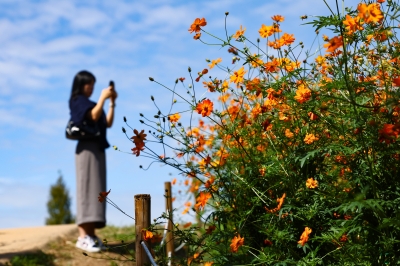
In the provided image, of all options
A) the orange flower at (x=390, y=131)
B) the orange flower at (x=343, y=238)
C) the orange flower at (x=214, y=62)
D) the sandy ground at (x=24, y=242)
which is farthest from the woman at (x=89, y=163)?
the orange flower at (x=390, y=131)

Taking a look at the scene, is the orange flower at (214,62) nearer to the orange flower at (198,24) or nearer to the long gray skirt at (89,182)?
the orange flower at (198,24)

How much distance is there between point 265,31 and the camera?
341 cm

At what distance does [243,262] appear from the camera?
323cm

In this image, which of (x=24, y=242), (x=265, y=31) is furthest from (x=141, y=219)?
(x=24, y=242)

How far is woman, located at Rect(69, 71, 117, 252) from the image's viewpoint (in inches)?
289

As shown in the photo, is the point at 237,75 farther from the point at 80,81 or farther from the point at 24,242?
the point at 24,242

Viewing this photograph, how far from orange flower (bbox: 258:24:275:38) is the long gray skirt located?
442cm

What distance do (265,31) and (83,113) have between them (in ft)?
13.7

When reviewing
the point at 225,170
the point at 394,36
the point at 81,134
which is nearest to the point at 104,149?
the point at 81,134

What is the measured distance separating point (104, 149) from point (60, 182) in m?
7.71

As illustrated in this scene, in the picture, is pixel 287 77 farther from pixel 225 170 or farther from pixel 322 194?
pixel 225 170

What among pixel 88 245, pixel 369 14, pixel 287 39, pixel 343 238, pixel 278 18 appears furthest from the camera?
pixel 88 245

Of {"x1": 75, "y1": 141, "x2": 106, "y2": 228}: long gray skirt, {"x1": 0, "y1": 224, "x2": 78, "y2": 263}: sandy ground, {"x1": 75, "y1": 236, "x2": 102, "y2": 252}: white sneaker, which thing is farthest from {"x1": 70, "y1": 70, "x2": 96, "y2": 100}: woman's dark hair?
{"x1": 0, "y1": 224, "x2": 78, "y2": 263}: sandy ground

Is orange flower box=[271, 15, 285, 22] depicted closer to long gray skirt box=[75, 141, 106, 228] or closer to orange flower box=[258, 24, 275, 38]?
orange flower box=[258, 24, 275, 38]
